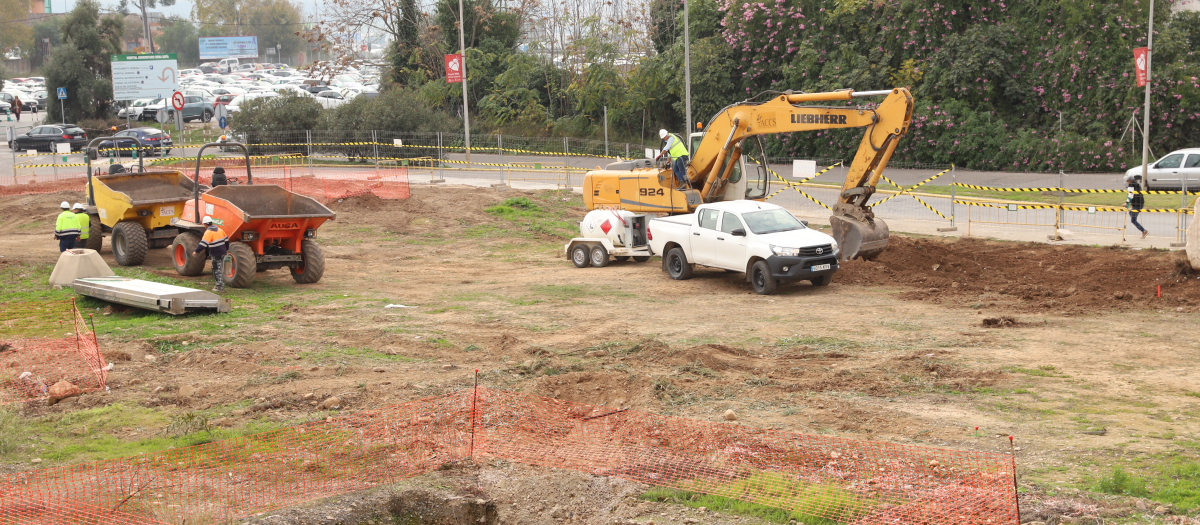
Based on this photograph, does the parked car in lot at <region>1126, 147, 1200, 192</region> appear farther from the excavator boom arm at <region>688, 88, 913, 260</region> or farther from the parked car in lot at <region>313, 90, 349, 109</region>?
the parked car in lot at <region>313, 90, 349, 109</region>

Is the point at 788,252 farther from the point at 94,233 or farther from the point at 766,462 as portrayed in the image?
the point at 94,233

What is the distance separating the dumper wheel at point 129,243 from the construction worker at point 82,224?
81cm

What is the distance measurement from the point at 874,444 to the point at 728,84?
123 ft

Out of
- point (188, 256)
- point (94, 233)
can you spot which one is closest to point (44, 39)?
point (94, 233)

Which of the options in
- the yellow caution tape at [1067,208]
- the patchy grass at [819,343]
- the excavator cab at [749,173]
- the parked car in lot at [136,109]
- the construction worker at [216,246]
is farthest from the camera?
the parked car in lot at [136,109]

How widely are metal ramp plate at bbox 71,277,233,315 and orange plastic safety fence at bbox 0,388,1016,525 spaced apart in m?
6.08

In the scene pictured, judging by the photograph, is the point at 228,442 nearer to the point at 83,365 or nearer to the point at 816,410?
the point at 83,365

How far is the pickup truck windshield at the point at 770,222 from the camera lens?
59.4 ft

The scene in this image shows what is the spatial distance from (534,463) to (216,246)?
32.7ft

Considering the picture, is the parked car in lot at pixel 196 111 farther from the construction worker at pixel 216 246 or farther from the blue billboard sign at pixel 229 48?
the blue billboard sign at pixel 229 48

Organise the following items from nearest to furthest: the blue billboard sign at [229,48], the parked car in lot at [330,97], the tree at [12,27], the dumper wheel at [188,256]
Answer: the dumper wheel at [188,256], the parked car in lot at [330,97], the tree at [12,27], the blue billboard sign at [229,48]

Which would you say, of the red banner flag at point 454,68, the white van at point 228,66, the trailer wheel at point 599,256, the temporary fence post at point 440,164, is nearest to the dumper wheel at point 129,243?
the trailer wheel at point 599,256

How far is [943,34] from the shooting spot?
39.5 metres

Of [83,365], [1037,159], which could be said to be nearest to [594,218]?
[83,365]
